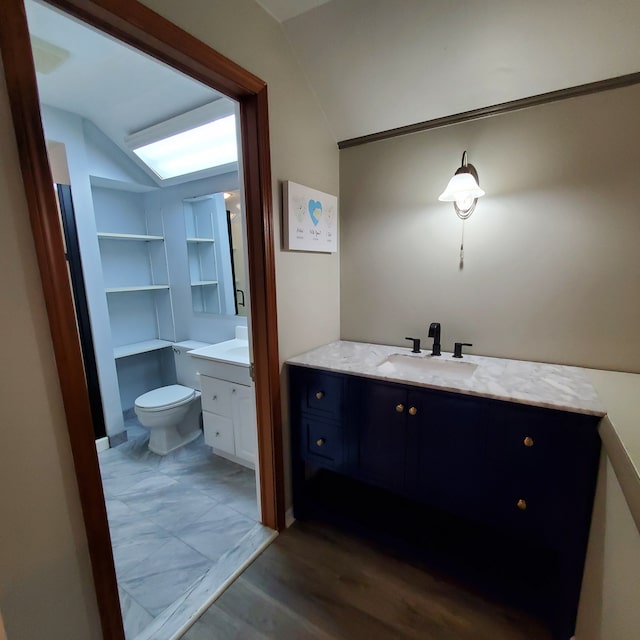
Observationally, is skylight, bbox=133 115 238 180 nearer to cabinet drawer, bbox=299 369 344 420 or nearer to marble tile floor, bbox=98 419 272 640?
cabinet drawer, bbox=299 369 344 420

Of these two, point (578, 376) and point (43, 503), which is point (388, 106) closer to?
point (578, 376)

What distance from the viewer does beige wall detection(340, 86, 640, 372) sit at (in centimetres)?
149

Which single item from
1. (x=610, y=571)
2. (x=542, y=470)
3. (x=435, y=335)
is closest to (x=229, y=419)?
(x=435, y=335)

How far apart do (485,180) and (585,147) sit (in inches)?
16.6

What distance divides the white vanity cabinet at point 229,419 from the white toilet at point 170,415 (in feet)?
0.83

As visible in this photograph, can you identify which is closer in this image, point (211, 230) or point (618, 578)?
point (618, 578)

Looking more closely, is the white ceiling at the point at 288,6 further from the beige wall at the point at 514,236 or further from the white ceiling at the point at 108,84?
the beige wall at the point at 514,236

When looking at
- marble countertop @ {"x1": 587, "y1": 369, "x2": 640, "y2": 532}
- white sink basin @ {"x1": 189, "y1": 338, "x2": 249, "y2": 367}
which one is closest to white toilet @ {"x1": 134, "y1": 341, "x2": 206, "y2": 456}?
white sink basin @ {"x1": 189, "y1": 338, "x2": 249, "y2": 367}

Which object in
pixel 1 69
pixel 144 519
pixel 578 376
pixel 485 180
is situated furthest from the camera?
pixel 144 519

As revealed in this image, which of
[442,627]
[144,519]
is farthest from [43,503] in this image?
[442,627]

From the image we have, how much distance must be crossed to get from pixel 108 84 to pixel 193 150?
24.8 inches

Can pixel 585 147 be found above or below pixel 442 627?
above

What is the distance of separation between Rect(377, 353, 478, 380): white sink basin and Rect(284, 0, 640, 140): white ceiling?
4.39 ft

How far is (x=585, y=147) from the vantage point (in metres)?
1.50
